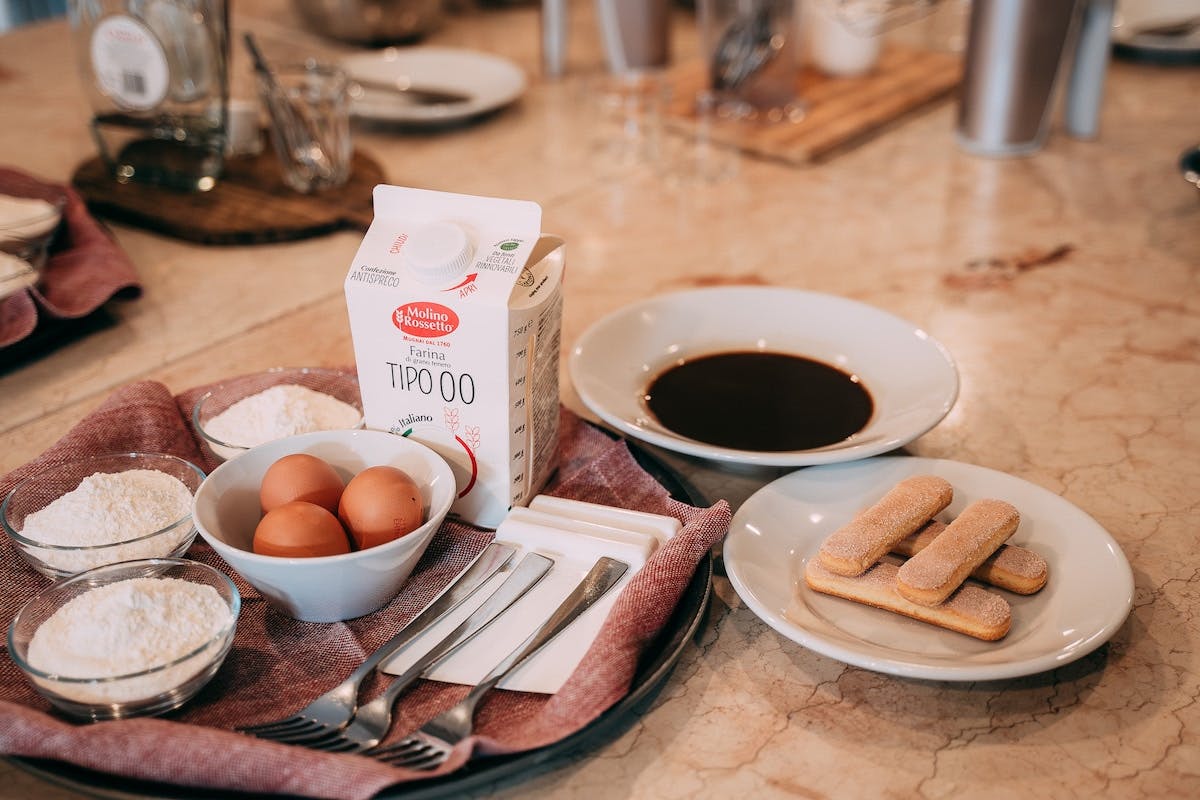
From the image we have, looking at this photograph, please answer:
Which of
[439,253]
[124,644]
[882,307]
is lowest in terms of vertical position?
[882,307]

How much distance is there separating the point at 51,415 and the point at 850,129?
108 cm

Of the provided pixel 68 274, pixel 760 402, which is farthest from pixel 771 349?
pixel 68 274

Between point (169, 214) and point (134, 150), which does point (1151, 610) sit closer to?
point (169, 214)

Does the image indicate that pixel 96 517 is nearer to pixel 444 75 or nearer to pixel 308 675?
pixel 308 675

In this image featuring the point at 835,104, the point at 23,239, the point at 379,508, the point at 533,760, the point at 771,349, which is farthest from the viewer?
the point at 835,104

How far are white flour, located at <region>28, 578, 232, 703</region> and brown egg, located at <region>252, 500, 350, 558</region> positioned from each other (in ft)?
0.16

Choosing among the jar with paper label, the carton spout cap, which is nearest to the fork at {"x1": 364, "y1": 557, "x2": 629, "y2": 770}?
the carton spout cap

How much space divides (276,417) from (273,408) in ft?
0.04

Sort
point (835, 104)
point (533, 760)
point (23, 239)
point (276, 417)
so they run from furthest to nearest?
1. point (835, 104)
2. point (23, 239)
3. point (276, 417)
4. point (533, 760)

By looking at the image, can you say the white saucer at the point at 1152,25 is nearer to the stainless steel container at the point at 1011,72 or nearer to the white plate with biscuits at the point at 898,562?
the stainless steel container at the point at 1011,72

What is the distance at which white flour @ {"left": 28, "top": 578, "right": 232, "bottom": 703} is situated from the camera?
578mm

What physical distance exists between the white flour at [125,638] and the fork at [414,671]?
3.1 inches

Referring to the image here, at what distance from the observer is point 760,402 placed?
88 cm

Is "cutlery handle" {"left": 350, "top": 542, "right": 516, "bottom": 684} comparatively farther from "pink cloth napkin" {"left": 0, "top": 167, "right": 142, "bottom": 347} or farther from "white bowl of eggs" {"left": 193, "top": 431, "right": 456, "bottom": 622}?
"pink cloth napkin" {"left": 0, "top": 167, "right": 142, "bottom": 347}
